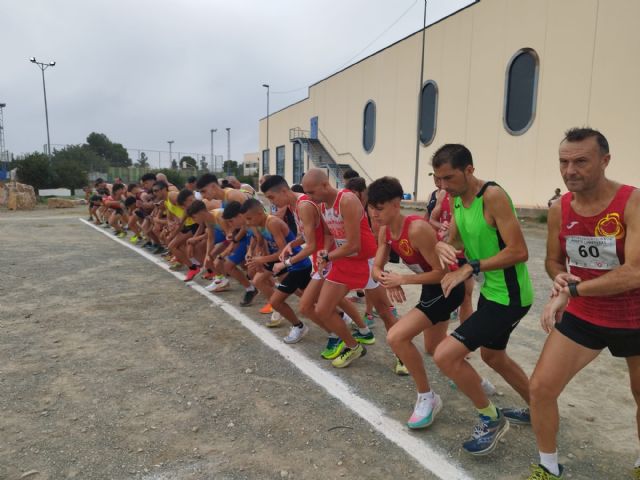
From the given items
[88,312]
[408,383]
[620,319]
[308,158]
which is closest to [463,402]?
[408,383]

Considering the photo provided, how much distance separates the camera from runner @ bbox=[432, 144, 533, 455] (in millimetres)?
2625

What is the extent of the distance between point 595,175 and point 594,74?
17.3m

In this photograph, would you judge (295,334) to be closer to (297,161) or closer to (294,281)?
(294,281)

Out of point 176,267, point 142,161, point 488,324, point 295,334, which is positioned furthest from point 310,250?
point 142,161

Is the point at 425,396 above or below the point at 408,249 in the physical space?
below

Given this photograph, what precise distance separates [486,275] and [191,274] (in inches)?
236

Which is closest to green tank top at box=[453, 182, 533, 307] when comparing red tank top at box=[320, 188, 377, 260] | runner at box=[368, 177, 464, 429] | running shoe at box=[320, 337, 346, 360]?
runner at box=[368, 177, 464, 429]

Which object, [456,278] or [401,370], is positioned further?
[401,370]

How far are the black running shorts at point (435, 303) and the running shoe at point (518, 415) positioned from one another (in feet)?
2.55

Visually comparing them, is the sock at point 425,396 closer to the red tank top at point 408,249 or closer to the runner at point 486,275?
the runner at point 486,275

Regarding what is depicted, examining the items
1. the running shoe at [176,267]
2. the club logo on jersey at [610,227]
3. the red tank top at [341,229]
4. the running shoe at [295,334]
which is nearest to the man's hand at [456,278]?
the club logo on jersey at [610,227]

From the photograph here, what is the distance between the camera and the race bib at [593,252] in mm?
2197

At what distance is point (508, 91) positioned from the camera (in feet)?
64.2

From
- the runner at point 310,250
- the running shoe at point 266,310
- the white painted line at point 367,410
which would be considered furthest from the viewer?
the running shoe at point 266,310
